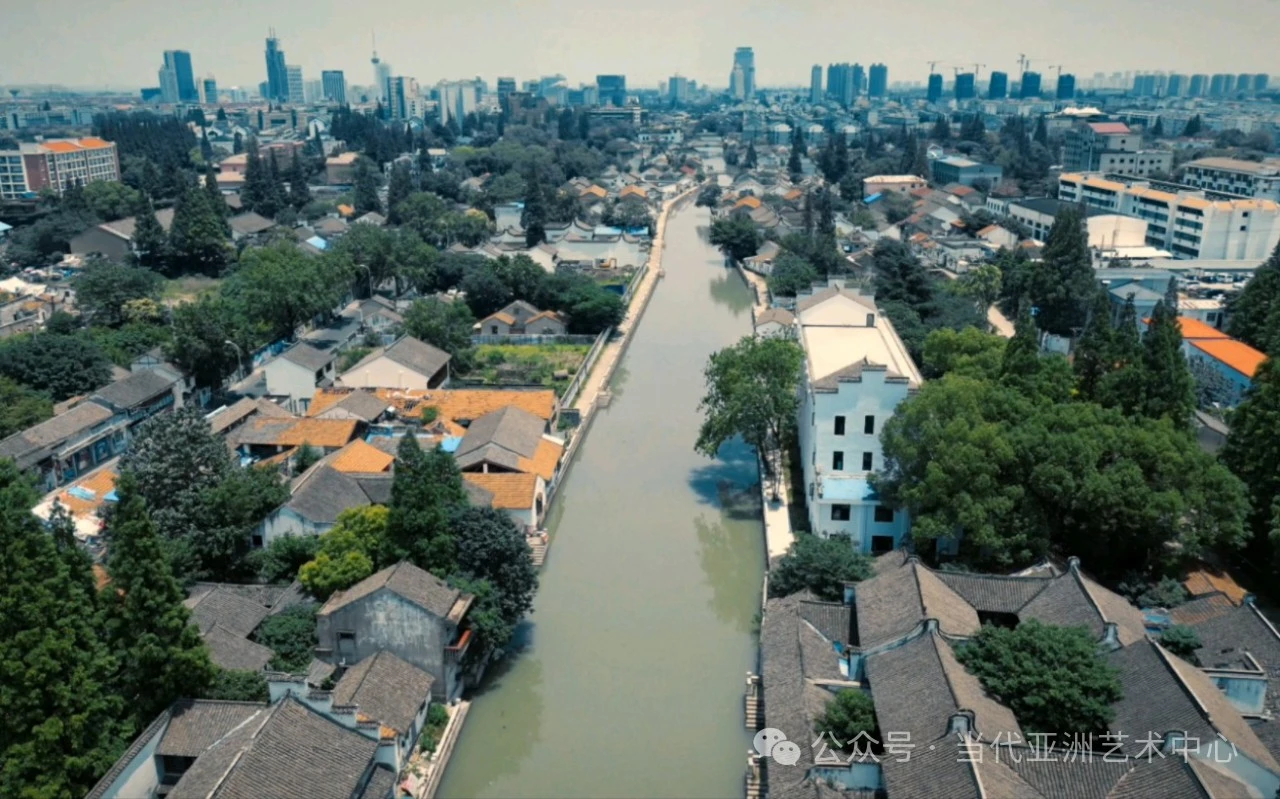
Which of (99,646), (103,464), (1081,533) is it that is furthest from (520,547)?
(103,464)

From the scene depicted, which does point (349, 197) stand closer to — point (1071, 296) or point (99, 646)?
point (1071, 296)

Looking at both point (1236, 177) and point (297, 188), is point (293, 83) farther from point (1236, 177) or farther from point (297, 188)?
point (1236, 177)

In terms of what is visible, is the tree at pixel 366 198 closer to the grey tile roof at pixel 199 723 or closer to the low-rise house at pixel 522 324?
the low-rise house at pixel 522 324

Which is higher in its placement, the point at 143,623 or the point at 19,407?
the point at 143,623

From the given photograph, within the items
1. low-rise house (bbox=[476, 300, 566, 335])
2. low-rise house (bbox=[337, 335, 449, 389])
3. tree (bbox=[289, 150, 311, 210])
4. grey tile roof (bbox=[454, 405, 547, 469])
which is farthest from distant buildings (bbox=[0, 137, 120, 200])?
grey tile roof (bbox=[454, 405, 547, 469])

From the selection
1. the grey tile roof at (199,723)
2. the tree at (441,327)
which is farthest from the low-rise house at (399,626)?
the tree at (441,327)

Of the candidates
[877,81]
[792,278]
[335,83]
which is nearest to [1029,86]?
[877,81]
